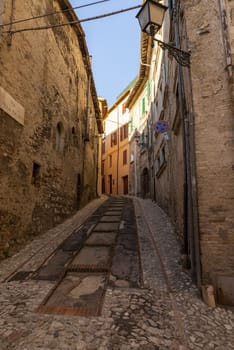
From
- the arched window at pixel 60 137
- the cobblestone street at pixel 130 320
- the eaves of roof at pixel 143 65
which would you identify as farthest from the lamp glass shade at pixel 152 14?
the eaves of roof at pixel 143 65

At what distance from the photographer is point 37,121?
6.73 m

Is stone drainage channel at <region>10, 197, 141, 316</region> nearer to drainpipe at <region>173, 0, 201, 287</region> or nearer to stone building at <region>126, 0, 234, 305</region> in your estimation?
drainpipe at <region>173, 0, 201, 287</region>

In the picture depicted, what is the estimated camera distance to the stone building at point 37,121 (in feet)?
17.3

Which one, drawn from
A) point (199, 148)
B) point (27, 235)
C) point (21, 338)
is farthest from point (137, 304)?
point (27, 235)

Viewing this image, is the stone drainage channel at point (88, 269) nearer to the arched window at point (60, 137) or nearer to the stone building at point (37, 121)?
the stone building at point (37, 121)

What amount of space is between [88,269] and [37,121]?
457cm

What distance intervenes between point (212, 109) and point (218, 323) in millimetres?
3157

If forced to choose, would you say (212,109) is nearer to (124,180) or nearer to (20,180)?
(20,180)

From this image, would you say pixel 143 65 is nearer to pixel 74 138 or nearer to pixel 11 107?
pixel 74 138

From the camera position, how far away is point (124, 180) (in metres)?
22.9

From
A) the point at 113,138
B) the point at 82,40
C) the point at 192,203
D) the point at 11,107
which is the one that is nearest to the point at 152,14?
the point at 192,203

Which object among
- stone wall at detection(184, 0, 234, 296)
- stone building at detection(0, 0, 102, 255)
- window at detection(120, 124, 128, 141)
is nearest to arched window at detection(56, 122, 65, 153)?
stone building at detection(0, 0, 102, 255)

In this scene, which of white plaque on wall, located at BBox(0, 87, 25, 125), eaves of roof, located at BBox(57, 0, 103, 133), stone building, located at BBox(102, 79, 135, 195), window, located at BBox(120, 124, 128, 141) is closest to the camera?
white plaque on wall, located at BBox(0, 87, 25, 125)

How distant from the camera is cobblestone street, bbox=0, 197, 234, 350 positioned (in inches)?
94.4
